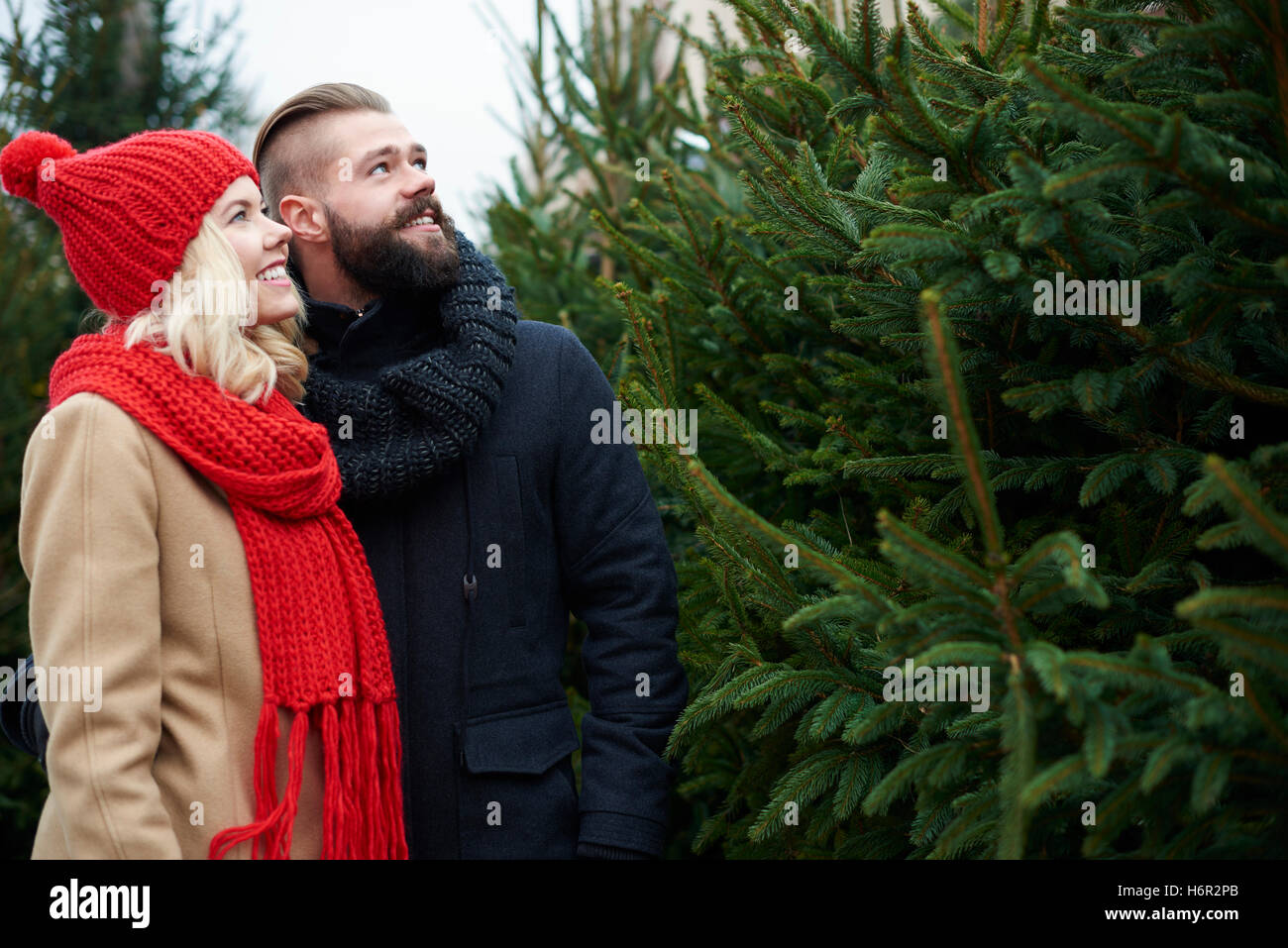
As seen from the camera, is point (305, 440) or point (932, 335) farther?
point (305, 440)

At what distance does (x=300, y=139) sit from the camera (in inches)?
99.7

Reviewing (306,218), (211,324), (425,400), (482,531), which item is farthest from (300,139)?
(482,531)

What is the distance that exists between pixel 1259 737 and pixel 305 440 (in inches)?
66.8

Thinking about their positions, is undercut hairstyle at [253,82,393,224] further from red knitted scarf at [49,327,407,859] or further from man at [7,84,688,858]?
red knitted scarf at [49,327,407,859]

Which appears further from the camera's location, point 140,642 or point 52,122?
point 52,122

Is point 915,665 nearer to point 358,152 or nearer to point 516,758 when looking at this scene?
point 516,758

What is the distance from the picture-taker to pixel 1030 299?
1.76 m

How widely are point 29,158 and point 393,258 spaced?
73cm

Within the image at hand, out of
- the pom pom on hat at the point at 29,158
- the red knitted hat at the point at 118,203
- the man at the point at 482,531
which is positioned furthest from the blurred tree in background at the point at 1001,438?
the pom pom on hat at the point at 29,158

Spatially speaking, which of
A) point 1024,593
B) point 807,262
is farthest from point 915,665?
point 807,262

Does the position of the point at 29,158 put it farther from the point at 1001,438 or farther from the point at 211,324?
the point at 1001,438

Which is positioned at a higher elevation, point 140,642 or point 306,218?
point 306,218

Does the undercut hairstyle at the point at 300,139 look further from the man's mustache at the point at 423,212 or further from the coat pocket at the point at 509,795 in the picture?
the coat pocket at the point at 509,795

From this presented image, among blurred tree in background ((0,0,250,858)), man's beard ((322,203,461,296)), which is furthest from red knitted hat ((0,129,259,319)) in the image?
blurred tree in background ((0,0,250,858))
